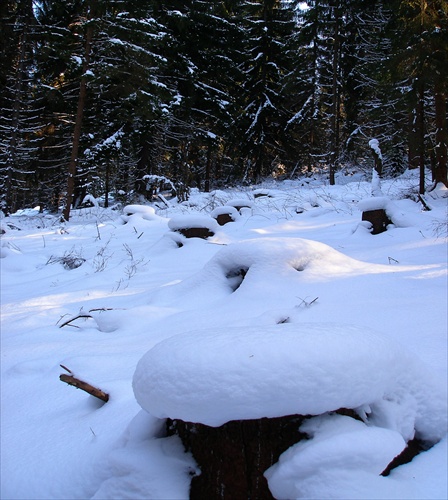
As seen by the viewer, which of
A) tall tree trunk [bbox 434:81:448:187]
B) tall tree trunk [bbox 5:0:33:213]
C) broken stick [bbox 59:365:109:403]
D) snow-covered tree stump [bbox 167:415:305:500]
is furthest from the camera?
tall tree trunk [bbox 5:0:33:213]

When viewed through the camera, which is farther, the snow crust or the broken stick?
the snow crust

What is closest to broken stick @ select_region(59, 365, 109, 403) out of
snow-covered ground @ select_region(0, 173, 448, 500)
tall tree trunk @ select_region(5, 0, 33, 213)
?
snow-covered ground @ select_region(0, 173, 448, 500)

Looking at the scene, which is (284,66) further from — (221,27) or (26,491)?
(26,491)

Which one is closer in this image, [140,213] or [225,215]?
[225,215]

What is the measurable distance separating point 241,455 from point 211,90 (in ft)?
55.0

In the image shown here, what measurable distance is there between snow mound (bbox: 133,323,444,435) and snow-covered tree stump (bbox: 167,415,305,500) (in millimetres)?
94

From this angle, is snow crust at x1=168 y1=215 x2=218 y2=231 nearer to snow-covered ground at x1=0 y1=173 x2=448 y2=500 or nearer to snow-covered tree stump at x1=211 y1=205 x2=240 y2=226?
snow-covered ground at x1=0 y1=173 x2=448 y2=500

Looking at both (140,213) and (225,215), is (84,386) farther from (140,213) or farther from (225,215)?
(140,213)

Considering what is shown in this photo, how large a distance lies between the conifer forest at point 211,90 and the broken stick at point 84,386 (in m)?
6.63

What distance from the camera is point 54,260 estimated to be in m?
5.85

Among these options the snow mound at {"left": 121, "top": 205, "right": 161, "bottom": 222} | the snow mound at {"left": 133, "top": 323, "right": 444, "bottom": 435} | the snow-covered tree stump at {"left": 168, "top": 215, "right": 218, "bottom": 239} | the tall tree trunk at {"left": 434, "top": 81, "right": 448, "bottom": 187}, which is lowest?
the snow mound at {"left": 121, "top": 205, "right": 161, "bottom": 222}

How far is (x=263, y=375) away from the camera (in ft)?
3.65

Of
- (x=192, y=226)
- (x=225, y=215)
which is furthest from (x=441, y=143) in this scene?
(x=192, y=226)

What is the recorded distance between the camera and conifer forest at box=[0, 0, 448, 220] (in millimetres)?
10648
